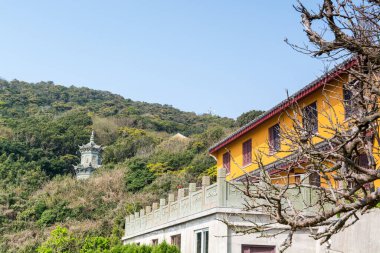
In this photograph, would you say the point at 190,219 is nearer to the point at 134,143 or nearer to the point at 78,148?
the point at 134,143

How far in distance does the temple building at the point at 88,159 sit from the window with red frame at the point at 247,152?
1875 inches

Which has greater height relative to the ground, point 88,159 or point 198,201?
point 88,159

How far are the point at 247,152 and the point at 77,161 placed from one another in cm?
5303

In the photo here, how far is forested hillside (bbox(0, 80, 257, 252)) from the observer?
4759 cm

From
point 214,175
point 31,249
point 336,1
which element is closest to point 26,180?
point 31,249

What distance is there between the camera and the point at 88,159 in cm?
7450

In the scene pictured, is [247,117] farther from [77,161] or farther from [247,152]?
[247,152]

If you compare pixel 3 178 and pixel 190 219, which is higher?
pixel 3 178

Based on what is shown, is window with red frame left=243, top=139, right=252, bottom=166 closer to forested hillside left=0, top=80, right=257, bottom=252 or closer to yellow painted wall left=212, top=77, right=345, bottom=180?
yellow painted wall left=212, top=77, right=345, bottom=180

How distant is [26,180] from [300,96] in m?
44.4

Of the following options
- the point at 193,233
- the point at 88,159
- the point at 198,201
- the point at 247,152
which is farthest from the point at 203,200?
the point at 88,159

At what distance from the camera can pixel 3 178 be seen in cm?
6044

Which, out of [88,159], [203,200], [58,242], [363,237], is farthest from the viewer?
[88,159]

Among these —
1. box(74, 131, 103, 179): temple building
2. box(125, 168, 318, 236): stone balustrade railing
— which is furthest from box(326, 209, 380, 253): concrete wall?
box(74, 131, 103, 179): temple building
